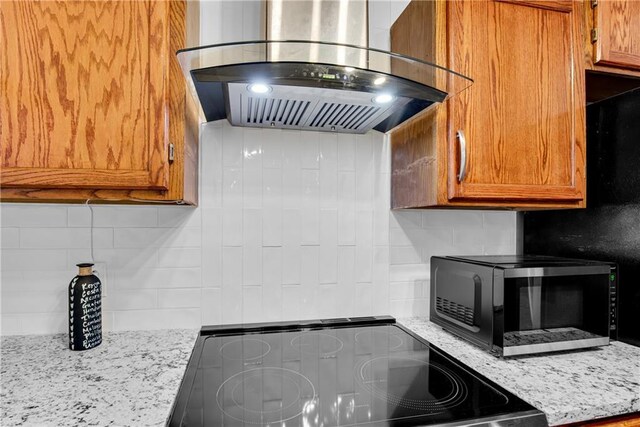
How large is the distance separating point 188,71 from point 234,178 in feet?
1.62

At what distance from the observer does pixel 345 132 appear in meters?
1.48

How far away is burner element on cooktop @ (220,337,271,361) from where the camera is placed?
3.74 ft

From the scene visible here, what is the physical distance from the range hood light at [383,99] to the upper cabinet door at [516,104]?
0.67 ft

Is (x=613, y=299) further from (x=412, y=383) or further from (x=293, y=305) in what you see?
(x=293, y=305)

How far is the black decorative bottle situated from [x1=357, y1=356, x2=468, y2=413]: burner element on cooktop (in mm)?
840

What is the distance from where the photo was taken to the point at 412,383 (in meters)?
0.97

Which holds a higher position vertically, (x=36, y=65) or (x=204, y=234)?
(x=36, y=65)

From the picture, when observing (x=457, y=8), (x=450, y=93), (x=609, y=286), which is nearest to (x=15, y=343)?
(x=450, y=93)

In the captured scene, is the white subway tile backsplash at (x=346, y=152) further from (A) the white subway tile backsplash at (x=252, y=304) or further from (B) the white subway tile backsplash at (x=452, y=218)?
(A) the white subway tile backsplash at (x=252, y=304)

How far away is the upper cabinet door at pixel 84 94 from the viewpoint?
928mm

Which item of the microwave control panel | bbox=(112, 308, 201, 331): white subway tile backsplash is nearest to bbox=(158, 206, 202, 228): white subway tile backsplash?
bbox=(112, 308, 201, 331): white subway tile backsplash

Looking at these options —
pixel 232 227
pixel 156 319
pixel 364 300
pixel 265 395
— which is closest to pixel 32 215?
pixel 156 319

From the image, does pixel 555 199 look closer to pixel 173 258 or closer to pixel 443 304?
pixel 443 304

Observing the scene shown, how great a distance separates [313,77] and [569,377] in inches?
40.8
